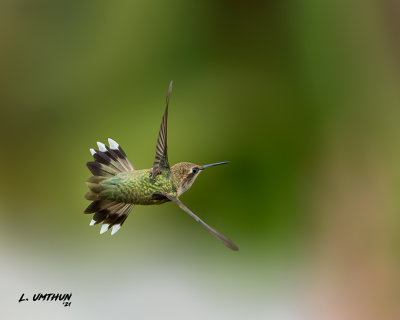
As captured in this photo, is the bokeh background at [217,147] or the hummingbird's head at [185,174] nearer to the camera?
the hummingbird's head at [185,174]

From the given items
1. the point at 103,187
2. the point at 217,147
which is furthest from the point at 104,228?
the point at 217,147

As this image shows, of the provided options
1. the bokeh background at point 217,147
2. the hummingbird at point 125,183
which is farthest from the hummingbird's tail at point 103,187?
the bokeh background at point 217,147

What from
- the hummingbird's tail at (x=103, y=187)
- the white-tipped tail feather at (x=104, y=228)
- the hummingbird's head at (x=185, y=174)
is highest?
the hummingbird's head at (x=185, y=174)

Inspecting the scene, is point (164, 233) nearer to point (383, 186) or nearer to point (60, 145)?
point (60, 145)

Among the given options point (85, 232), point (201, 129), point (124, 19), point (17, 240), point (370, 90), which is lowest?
point (17, 240)

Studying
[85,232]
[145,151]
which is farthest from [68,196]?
[145,151]

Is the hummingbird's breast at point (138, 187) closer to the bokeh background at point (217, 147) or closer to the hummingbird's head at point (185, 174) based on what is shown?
the hummingbird's head at point (185, 174)

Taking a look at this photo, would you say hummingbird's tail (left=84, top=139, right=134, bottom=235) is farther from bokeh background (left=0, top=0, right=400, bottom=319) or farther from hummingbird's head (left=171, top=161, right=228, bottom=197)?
bokeh background (left=0, top=0, right=400, bottom=319)

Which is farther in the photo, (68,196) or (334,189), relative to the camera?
(334,189)
